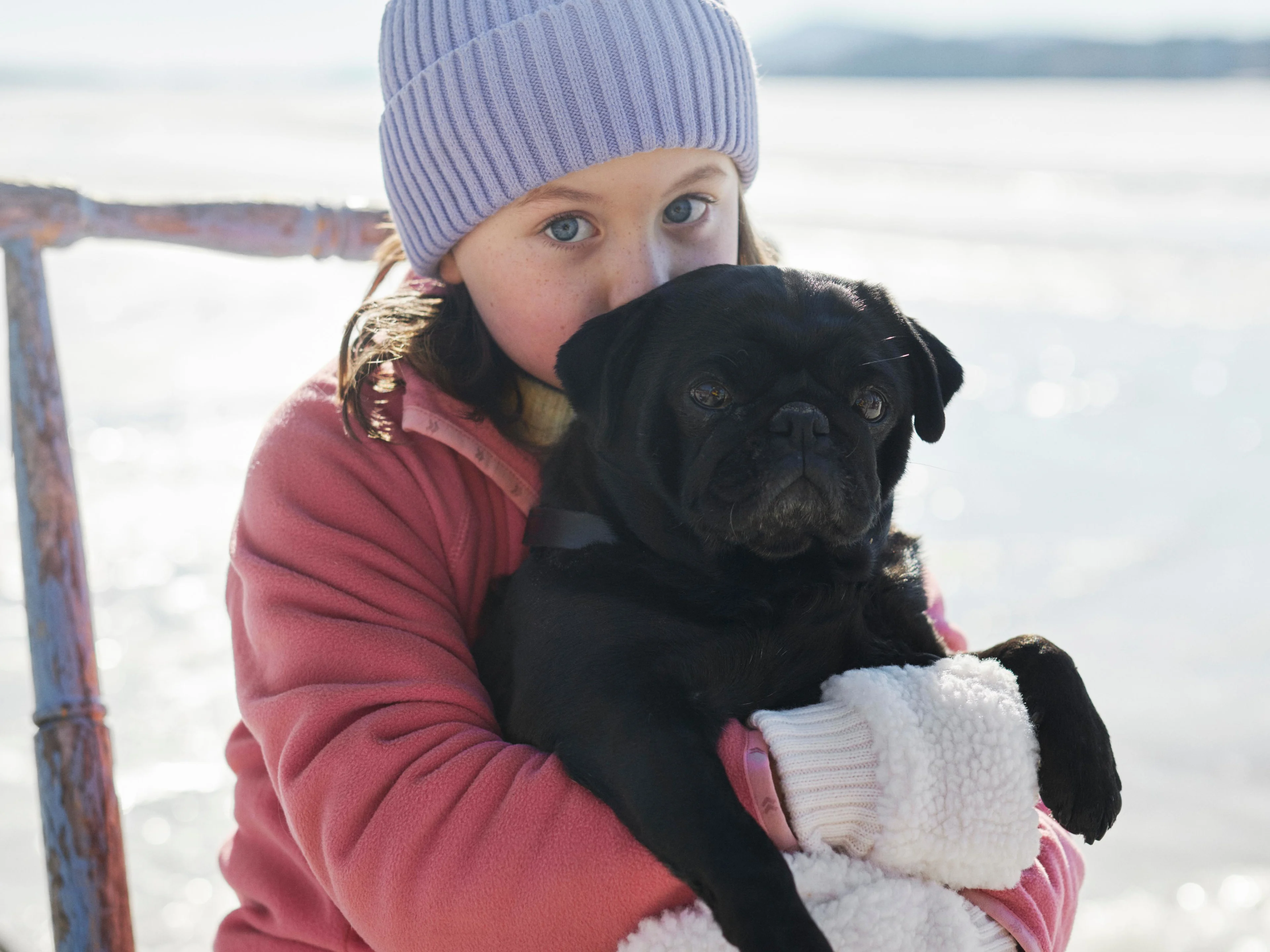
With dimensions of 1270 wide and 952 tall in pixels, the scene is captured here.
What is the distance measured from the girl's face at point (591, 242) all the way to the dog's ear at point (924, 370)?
264mm

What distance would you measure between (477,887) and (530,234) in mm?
998

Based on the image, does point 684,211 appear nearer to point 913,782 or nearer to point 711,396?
point 711,396

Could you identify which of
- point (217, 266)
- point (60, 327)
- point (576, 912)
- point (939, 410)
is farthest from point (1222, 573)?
point (217, 266)

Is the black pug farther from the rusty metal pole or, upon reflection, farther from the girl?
the rusty metal pole

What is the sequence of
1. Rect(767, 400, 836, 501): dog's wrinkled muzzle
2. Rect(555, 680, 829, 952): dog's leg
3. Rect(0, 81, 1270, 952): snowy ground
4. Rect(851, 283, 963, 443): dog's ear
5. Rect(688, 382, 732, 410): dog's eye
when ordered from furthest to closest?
1. Rect(0, 81, 1270, 952): snowy ground
2. Rect(851, 283, 963, 443): dog's ear
3. Rect(688, 382, 732, 410): dog's eye
4. Rect(767, 400, 836, 501): dog's wrinkled muzzle
5. Rect(555, 680, 829, 952): dog's leg

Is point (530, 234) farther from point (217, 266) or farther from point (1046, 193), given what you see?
A: point (1046, 193)

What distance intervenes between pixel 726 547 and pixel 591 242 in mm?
556

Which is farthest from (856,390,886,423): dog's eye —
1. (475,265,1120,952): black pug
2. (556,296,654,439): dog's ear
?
(556,296,654,439): dog's ear

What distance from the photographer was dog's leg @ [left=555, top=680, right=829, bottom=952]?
1427mm

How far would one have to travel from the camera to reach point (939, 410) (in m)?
1.91

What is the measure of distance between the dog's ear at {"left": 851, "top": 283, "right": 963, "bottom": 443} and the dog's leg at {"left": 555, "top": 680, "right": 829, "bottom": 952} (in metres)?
0.57

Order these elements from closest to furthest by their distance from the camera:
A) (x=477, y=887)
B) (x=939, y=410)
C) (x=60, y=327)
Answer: (x=477, y=887) < (x=939, y=410) < (x=60, y=327)

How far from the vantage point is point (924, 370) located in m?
1.91

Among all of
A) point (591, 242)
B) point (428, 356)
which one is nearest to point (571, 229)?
point (591, 242)
